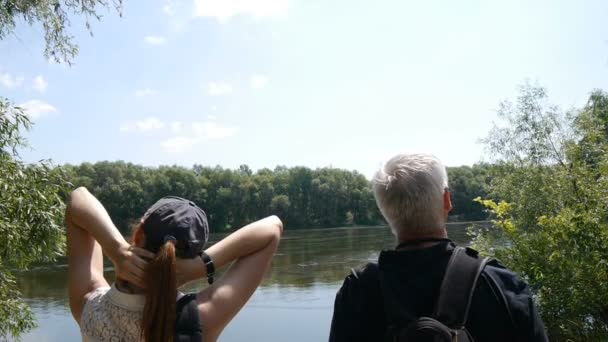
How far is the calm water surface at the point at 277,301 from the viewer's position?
14828mm

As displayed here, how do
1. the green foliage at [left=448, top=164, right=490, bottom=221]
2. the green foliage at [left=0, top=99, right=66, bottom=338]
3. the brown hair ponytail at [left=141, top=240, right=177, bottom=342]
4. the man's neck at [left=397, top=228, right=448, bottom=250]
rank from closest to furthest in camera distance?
1. the brown hair ponytail at [left=141, top=240, right=177, bottom=342]
2. the man's neck at [left=397, top=228, right=448, bottom=250]
3. the green foliage at [left=0, top=99, right=66, bottom=338]
4. the green foliage at [left=448, top=164, right=490, bottom=221]

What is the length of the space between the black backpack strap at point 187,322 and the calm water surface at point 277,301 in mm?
13161

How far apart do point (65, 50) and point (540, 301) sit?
7.67 m

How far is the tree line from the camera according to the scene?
182 feet

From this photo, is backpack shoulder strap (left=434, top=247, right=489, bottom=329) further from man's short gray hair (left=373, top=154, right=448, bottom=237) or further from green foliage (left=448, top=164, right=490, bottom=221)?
green foliage (left=448, top=164, right=490, bottom=221)

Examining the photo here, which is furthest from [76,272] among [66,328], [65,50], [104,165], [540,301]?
[104,165]

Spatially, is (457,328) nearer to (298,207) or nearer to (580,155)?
(580,155)

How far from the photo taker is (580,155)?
9.05 m

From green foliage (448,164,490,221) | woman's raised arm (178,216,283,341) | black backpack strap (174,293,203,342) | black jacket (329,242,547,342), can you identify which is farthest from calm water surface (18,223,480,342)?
green foliage (448,164,490,221)

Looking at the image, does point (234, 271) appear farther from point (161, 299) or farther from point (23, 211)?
point (23, 211)

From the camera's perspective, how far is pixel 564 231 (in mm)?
7680

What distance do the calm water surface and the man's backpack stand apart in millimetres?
13049

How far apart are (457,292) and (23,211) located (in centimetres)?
510

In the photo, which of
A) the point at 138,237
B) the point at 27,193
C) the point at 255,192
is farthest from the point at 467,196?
the point at 138,237
